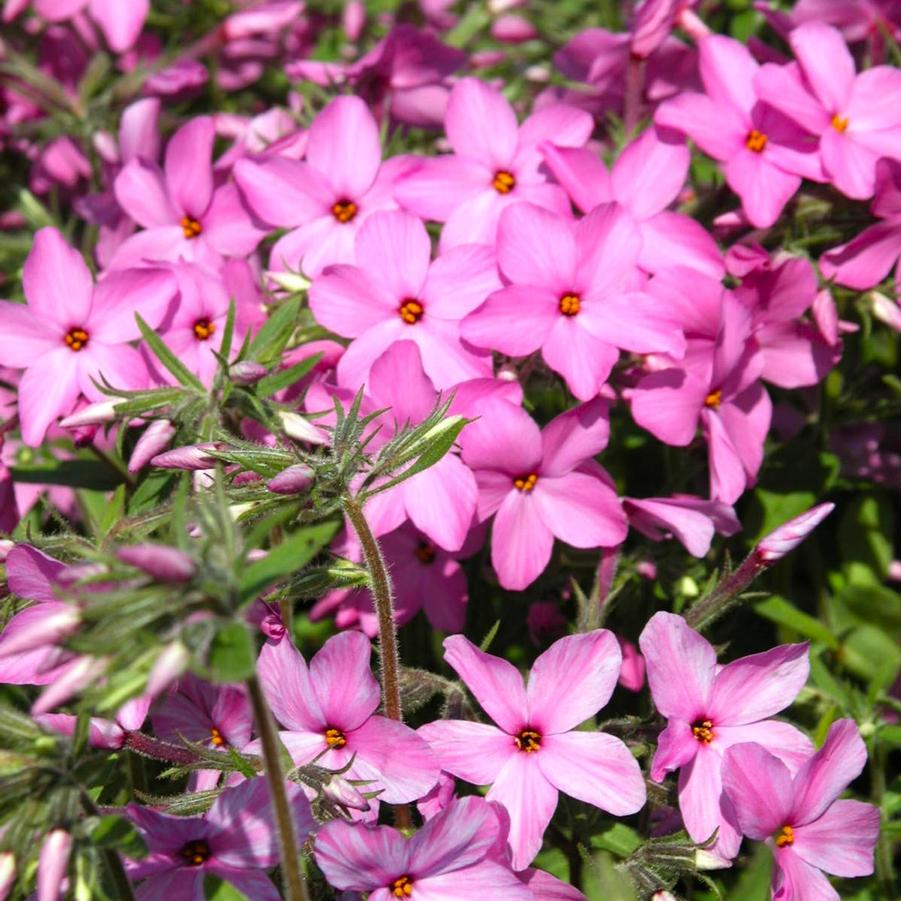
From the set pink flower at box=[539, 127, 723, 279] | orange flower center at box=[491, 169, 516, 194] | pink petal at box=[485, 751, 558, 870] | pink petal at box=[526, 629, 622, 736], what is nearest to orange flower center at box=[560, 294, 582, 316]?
pink flower at box=[539, 127, 723, 279]

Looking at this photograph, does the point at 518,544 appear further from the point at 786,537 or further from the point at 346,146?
the point at 346,146

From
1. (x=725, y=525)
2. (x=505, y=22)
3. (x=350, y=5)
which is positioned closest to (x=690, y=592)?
(x=725, y=525)

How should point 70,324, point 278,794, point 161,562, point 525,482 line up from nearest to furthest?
point 161,562
point 278,794
point 525,482
point 70,324

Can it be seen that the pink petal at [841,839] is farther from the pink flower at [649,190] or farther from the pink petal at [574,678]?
the pink flower at [649,190]

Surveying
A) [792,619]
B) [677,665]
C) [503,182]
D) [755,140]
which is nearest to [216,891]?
[677,665]

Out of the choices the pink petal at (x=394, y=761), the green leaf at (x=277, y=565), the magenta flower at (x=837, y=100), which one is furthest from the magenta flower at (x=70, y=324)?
the magenta flower at (x=837, y=100)

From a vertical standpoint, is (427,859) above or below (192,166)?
below
